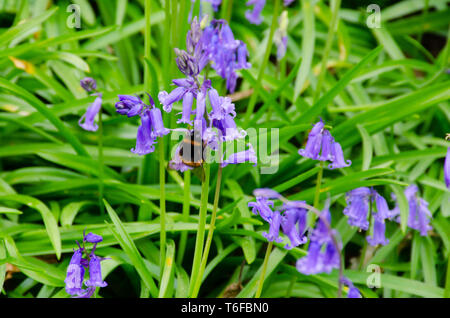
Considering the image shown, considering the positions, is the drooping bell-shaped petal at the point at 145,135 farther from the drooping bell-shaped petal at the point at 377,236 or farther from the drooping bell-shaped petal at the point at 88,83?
Result: the drooping bell-shaped petal at the point at 377,236

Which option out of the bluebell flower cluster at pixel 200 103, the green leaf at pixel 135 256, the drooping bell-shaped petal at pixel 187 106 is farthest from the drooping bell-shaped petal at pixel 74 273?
the drooping bell-shaped petal at pixel 187 106

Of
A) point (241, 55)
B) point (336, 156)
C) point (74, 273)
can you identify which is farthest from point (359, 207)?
point (74, 273)

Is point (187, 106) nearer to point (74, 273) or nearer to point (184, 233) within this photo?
point (74, 273)

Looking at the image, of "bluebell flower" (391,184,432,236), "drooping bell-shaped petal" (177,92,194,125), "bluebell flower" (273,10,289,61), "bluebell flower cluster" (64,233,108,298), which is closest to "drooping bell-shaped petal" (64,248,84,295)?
"bluebell flower cluster" (64,233,108,298)

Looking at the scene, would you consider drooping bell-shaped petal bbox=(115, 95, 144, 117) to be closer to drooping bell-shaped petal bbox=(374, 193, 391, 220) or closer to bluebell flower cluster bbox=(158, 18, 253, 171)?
bluebell flower cluster bbox=(158, 18, 253, 171)
